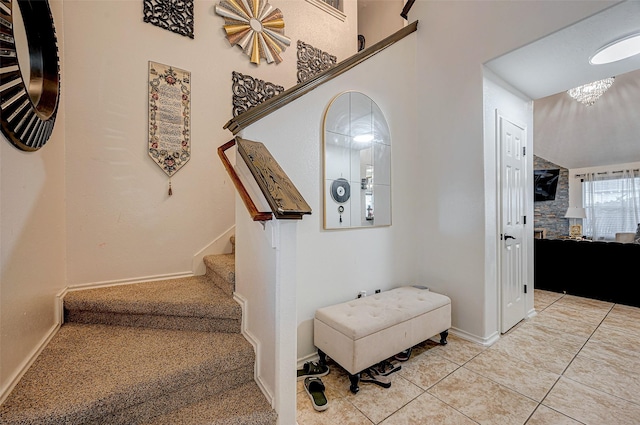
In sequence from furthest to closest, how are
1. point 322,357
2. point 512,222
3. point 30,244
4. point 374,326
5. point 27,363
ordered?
point 512,222
point 322,357
point 374,326
point 30,244
point 27,363

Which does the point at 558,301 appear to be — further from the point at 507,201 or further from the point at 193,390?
the point at 193,390

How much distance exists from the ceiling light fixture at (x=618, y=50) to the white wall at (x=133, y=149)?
312cm

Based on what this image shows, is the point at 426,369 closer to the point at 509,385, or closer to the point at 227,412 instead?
the point at 509,385

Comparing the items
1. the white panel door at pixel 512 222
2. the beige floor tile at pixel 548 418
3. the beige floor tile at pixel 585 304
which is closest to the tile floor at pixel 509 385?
the beige floor tile at pixel 548 418

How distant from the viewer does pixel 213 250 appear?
2568 millimetres

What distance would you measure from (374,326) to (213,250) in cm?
169

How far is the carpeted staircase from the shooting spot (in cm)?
111

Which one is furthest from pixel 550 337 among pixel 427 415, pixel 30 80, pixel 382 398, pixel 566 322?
pixel 30 80

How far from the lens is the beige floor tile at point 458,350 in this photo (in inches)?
84.2

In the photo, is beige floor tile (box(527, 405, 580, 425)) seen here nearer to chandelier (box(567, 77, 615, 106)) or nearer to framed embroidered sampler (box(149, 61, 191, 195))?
framed embroidered sampler (box(149, 61, 191, 195))

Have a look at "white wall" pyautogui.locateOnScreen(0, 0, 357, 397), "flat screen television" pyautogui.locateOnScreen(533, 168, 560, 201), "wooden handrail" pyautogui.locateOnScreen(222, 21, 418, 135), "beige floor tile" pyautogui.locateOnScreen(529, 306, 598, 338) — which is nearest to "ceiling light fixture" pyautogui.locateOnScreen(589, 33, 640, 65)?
"wooden handrail" pyautogui.locateOnScreen(222, 21, 418, 135)

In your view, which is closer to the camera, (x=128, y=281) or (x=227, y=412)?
(x=227, y=412)

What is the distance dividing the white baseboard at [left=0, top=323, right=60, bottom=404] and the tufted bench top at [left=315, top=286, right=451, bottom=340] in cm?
158

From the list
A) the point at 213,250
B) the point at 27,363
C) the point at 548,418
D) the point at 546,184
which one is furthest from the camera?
the point at 546,184
